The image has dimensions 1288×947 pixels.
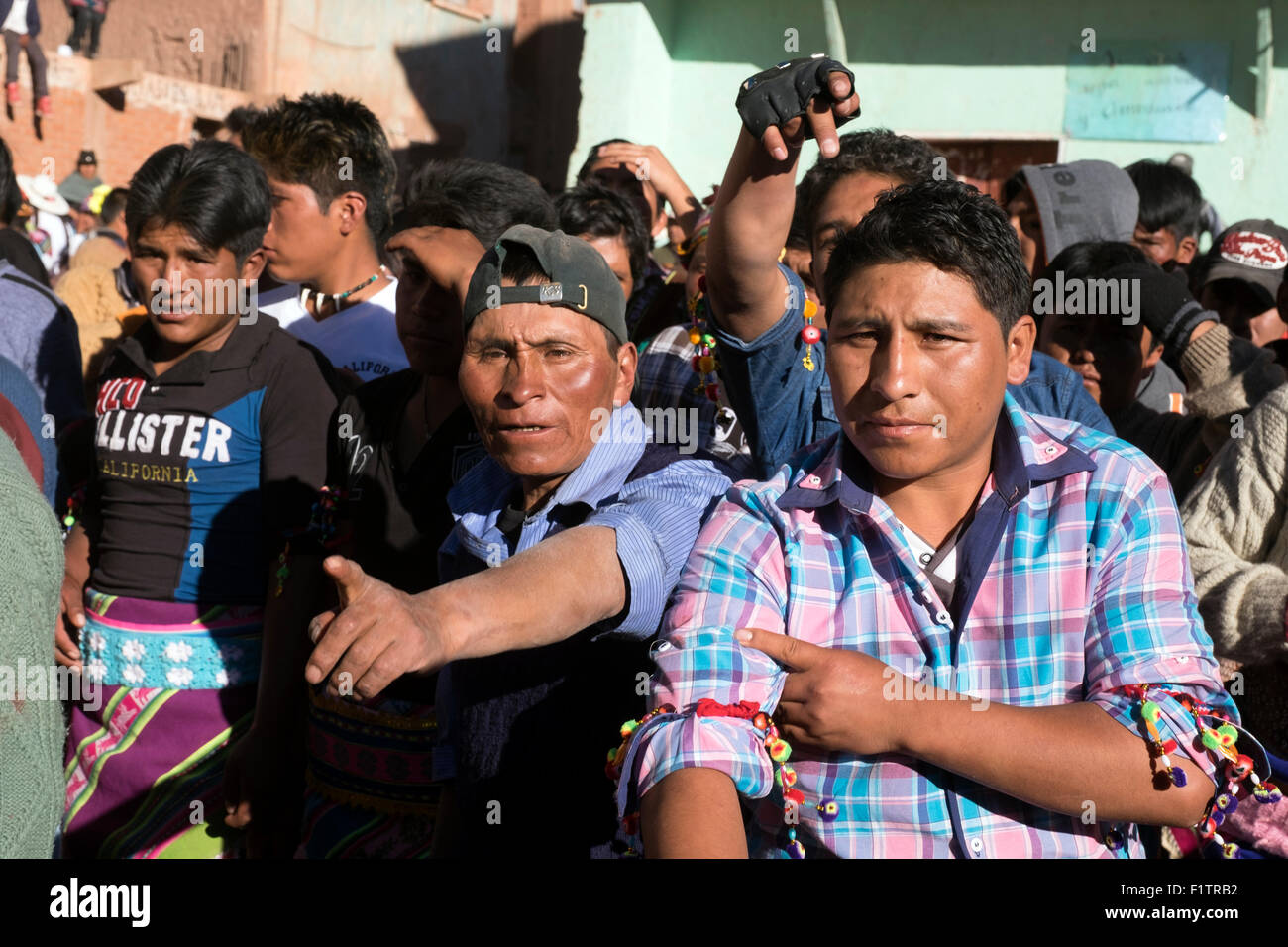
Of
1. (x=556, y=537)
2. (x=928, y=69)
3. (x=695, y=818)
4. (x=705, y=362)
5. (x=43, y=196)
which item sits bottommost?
(x=695, y=818)

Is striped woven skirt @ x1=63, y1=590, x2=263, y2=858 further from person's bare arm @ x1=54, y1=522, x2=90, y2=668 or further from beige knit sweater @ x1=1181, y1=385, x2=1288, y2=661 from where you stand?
beige knit sweater @ x1=1181, y1=385, x2=1288, y2=661

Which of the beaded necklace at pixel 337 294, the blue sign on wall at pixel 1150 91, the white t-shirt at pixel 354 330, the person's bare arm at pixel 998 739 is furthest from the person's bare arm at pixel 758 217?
the blue sign on wall at pixel 1150 91

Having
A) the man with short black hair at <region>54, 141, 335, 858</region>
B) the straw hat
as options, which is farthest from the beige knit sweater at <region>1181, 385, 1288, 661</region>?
the straw hat

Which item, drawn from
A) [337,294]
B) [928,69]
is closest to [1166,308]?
[337,294]

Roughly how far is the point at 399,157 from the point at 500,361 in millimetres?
14187

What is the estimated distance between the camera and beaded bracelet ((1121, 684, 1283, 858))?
63.2 inches

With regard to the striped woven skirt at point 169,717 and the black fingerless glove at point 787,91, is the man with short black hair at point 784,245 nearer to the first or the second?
the black fingerless glove at point 787,91

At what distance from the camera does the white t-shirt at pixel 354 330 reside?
3537 mm

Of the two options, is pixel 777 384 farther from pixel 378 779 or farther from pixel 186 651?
pixel 186 651

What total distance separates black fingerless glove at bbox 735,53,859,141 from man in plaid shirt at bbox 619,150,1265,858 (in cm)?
5

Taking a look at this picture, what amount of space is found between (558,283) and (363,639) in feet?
3.15

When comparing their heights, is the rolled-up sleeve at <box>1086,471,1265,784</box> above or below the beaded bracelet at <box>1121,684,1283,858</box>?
above

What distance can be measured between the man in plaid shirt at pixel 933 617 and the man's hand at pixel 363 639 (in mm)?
390

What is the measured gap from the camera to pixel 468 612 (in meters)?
1.66
